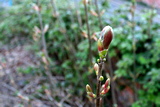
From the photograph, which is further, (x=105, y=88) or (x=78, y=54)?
(x=78, y=54)

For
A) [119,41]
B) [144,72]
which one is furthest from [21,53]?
[144,72]

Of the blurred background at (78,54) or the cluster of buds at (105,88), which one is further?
the blurred background at (78,54)

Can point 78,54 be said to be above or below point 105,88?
above

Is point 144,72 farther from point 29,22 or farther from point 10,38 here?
point 10,38

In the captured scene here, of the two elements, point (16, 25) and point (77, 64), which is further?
point (16, 25)

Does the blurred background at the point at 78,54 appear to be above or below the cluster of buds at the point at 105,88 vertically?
above

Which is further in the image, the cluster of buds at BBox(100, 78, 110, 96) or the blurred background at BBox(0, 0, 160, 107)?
the blurred background at BBox(0, 0, 160, 107)

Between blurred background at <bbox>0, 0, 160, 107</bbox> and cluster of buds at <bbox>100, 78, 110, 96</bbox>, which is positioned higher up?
blurred background at <bbox>0, 0, 160, 107</bbox>

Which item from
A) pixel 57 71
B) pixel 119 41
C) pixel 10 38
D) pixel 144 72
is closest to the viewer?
pixel 144 72
